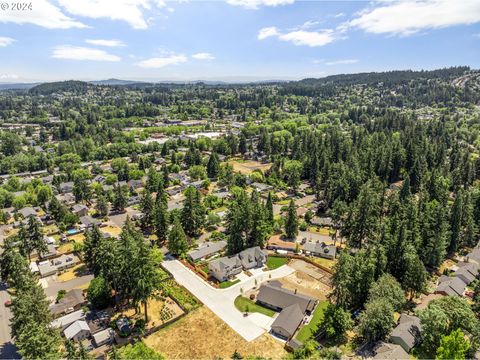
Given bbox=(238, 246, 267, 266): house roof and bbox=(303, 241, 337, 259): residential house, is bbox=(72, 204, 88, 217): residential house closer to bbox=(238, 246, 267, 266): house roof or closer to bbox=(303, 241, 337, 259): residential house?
bbox=(238, 246, 267, 266): house roof

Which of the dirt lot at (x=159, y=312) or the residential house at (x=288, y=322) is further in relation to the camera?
the dirt lot at (x=159, y=312)

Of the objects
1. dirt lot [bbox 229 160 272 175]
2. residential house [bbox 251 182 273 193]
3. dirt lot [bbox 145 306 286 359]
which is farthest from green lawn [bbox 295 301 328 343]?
dirt lot [bbox 229 160 272 175]

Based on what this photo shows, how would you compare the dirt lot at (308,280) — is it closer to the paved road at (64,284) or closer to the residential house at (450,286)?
the residential house at (450,286)

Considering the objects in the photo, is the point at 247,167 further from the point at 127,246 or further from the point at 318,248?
the point at 127,246

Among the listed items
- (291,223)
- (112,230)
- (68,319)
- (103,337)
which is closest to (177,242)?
(68,319)

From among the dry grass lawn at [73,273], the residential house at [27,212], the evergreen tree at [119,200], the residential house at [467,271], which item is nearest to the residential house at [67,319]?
the dry grass lawn at [73,273]

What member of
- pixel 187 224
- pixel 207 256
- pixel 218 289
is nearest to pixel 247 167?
pixel 187 224
